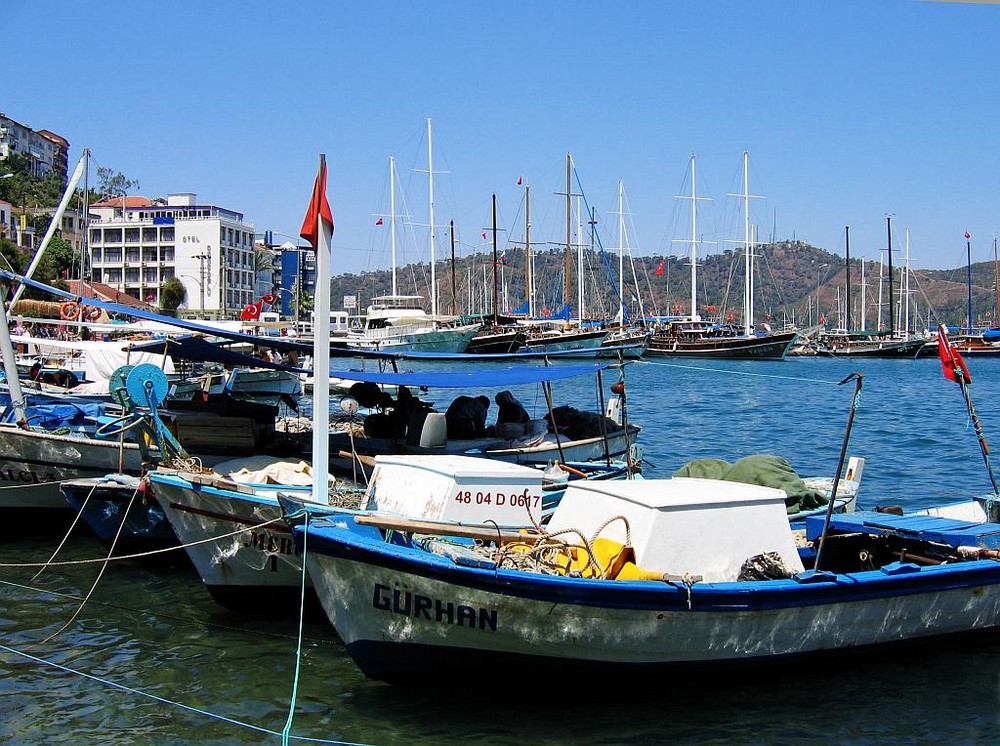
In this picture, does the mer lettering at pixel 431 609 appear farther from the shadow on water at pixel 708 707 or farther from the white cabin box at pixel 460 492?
the white cabin box at pixel 460 492

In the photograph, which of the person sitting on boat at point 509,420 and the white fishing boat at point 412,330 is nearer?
the person sitting on boat at point 509,420

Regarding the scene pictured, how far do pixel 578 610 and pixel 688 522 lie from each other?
1351 mm

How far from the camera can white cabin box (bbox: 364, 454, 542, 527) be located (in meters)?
9.58

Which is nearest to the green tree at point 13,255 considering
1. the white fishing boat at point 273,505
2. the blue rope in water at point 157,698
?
the white fishing boat at point 273,505

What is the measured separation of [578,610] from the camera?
8352 millimetres

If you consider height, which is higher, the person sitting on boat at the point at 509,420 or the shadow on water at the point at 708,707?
the person sitting on boat at the point at 509,420

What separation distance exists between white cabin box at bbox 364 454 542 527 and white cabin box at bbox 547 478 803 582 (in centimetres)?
39

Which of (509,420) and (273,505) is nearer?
(273,505)

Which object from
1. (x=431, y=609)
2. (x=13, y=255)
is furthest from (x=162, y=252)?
(x=431, y=609)

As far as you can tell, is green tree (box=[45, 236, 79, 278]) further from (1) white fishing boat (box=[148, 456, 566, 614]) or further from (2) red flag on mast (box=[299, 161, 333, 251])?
(2) red flag on mast (box=[299, 161, 333, 251])

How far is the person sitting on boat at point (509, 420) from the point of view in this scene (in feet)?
51.5

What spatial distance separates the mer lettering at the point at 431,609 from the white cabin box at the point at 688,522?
1425 millimetres

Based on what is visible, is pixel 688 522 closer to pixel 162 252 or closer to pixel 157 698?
pixel 157 698

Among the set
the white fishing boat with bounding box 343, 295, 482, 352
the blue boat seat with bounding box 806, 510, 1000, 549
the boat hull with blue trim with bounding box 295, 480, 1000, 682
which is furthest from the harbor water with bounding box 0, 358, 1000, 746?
the white fishing boat with bounding box 343, 295, 482, 352
